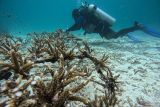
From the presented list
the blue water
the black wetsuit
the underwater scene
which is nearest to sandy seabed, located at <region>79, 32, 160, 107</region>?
the underwater scene

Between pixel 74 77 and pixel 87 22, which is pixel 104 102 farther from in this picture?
pixel 87 22

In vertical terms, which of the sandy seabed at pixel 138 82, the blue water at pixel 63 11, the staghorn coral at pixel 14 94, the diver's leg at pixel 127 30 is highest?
the blue water at pixel 63 11

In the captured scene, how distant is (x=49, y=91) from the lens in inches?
125

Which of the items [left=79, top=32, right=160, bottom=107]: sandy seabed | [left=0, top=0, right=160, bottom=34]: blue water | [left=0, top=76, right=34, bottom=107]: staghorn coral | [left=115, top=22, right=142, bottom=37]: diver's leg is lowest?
[left=79, top=32, right=160, bottom=107]: sandy seabed

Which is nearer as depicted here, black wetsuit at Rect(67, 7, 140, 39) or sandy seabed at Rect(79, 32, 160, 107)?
sandy seabed at Rect(79, 32, 160, 107)

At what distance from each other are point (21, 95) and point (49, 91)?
0.46 metres

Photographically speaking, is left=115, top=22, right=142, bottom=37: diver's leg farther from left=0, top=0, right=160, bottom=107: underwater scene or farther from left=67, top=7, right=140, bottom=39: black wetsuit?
left=0, top=0, right=160, bottom=107: underwater scene

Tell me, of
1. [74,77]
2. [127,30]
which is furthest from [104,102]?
[127,30]

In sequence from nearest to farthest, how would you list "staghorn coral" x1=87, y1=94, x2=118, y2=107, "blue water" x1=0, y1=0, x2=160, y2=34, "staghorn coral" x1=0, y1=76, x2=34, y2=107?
"staghorn coral" x1=0, y1=76, x2=34, y2=107 < "staghorn coral" x1=87, y1=94, x2=118, y2=107 < "blue water" x1=0, y1=0, x2=160, y2=34

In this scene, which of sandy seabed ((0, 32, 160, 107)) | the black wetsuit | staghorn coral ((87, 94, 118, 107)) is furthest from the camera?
the black wetsuit

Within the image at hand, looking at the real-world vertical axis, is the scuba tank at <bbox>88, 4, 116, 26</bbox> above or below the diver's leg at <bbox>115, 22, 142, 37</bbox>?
above

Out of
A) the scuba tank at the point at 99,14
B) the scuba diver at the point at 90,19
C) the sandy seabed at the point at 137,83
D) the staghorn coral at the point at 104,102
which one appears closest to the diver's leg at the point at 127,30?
the scuba diver at the point at 90,19

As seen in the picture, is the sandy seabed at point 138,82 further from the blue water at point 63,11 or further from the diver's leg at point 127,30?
the blue water at point 63,11

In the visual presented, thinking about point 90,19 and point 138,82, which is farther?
point 90,19
